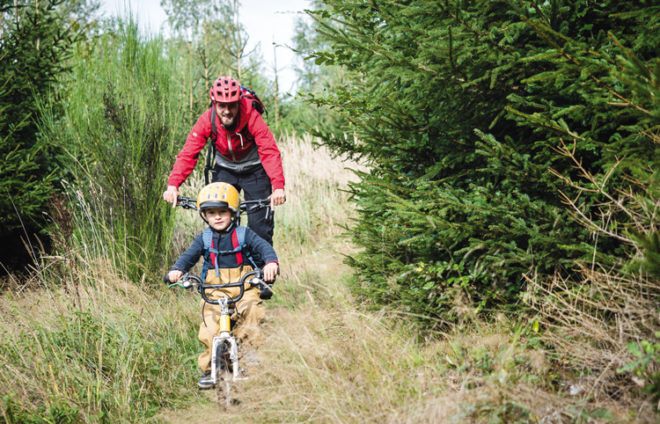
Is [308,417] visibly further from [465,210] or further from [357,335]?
[465,210]

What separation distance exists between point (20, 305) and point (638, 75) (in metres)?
5.26

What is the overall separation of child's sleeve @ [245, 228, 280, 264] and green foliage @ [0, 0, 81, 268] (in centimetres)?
374

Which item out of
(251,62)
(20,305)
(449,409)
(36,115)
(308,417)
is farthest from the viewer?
(251,62)

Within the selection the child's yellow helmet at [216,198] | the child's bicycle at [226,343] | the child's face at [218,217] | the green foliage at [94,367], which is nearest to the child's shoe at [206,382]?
the child's bicycle at [226,343]

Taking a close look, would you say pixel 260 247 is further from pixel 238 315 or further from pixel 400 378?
pixel 400 378

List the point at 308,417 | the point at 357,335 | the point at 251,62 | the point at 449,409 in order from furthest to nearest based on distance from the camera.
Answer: the point at 251,62
the point at 357,335
the point at 308,417
the point at 449,409

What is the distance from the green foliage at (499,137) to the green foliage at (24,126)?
4.65m

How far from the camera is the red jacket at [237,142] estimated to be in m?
4.10

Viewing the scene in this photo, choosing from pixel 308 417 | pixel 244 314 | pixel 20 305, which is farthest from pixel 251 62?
pixel 308 417

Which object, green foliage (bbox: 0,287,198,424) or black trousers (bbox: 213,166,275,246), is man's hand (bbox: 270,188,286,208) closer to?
black trousers (bbox: 213,166,275,246)

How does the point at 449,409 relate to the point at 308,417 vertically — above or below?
above

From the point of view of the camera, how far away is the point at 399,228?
3.56m

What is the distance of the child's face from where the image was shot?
3.48 metres

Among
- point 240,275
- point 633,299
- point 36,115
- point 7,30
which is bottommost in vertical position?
point 240,275
